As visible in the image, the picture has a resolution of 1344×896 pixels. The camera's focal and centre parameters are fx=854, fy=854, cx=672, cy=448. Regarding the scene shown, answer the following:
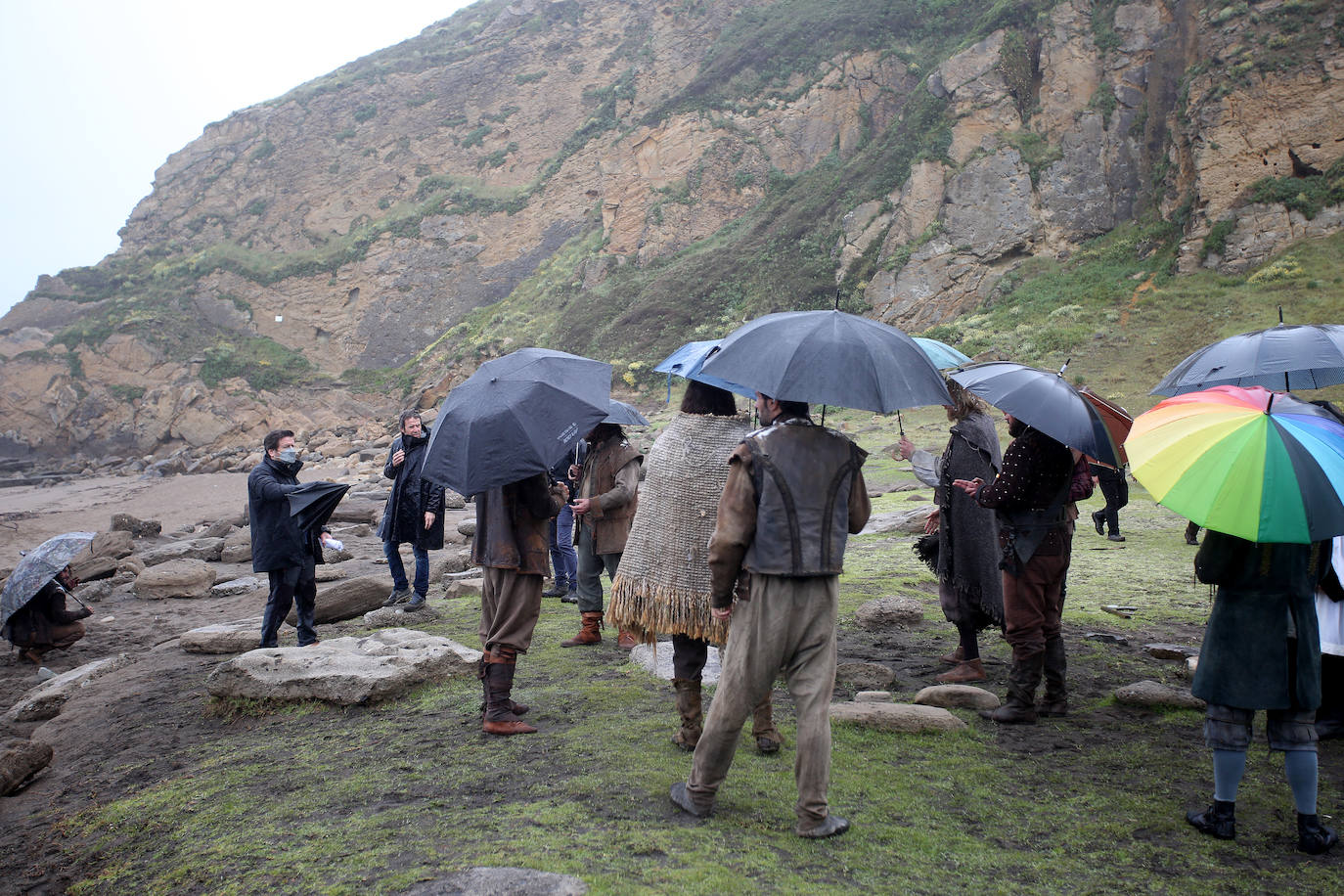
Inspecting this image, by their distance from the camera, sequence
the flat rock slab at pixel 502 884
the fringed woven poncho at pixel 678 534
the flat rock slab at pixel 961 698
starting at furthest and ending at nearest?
the flat rock slab at pixel 961 698, the fringed woven poncho at pixel 678 534, the flat rock slab at pixel 502 884

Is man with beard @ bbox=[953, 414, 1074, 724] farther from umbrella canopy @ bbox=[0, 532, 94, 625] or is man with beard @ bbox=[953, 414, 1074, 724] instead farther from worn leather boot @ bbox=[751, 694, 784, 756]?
umbrella canopy @ bbox=[0, 532, 94, 625]

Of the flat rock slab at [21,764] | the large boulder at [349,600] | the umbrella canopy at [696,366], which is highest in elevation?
the umbrella canopy at [696,366]

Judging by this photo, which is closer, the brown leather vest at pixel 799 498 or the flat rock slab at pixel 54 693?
the brown leather vest at pixel 799 498

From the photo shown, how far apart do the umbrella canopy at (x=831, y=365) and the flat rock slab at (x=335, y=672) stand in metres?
3.44

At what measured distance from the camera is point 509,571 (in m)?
4.81

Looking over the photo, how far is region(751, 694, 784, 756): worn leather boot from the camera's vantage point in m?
4.28

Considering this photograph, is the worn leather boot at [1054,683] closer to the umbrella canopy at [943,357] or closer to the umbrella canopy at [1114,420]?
the umbrella canopy at [1114,420]

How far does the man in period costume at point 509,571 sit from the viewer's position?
4.73m

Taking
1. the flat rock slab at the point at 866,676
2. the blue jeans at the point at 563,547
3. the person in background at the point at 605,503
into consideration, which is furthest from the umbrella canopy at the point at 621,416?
the flat rock slab at the point at 866,676

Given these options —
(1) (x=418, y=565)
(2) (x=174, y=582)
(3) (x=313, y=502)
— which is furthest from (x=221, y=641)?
(2) (x=174, y=582)

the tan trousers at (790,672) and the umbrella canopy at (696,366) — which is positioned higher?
the umbrella canopy at (696,366)

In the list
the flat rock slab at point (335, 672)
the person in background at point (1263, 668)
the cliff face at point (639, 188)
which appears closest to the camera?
the person in background at point (1263, 668)

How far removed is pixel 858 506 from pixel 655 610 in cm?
111

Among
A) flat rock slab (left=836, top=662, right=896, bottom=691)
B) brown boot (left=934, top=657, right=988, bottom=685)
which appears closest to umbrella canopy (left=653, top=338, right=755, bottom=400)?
flat rock slab (left=836, top=662, right=896, bottom=691)
